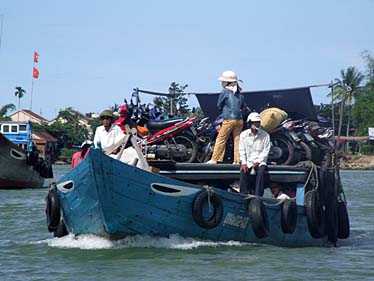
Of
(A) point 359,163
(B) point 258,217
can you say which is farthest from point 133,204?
(A) point 359,163

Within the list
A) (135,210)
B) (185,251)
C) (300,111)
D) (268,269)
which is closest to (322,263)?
(268,269)

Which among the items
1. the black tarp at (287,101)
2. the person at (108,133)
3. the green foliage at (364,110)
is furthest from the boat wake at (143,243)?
the green foliage at (364,110)

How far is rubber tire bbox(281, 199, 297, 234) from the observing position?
1205cm

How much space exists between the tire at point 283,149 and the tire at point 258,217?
4.86 feet

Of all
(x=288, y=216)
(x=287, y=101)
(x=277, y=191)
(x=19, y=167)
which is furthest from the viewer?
(x=19, y=167)

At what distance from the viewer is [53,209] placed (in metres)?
11.9

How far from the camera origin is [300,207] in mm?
12328

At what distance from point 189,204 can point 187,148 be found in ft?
7.12

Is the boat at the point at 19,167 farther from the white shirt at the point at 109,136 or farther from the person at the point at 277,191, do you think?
the white shirt at the point at 109,136

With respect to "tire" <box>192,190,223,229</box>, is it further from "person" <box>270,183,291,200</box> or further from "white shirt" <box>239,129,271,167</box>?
"person" <box>270,183,291,200</box>

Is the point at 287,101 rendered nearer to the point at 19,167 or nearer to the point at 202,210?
the point at 202,210

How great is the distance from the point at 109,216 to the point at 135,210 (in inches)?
12.6

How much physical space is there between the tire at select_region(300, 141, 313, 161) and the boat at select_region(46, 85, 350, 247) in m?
0.39

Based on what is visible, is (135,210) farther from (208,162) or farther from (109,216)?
(208,162)
